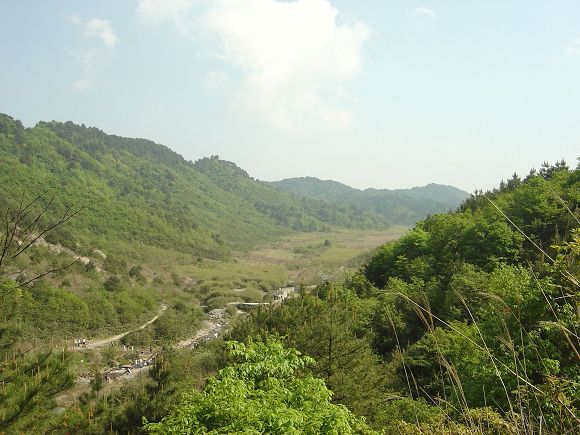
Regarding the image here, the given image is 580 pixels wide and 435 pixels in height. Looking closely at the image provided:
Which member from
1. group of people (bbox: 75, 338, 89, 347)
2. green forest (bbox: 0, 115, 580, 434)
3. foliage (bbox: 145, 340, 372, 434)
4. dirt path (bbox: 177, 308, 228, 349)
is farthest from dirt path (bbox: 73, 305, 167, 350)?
foliage (bbox: 145, 340, 372, 434)

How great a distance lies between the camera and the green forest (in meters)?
4.02

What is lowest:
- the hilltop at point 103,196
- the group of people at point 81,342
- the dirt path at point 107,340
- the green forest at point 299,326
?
the dirt path at point 107,340

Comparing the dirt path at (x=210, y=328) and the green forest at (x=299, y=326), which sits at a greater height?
the green forest at (x=299, y=326)

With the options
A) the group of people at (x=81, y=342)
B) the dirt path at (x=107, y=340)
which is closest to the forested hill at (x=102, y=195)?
the dirt path at (x=107, y=340)

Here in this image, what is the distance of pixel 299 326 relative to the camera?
16.9 metres

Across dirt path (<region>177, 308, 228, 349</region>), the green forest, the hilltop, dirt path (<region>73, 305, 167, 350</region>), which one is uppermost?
the hilltop

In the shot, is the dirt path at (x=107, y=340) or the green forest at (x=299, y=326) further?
the dirt path at (x=107, y=340)

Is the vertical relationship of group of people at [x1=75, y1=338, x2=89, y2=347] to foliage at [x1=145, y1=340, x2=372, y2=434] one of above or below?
below

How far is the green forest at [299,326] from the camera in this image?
4.02 m

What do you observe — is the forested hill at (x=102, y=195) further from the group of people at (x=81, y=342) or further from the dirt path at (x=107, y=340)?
the group of people at (x=81, y=342)

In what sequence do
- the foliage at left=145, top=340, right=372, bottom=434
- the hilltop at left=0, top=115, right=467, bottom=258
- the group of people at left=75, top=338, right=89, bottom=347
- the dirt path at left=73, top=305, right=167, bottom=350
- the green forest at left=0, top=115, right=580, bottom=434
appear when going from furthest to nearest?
the hilltop at left=0, top=115, right=467, bottom=258 < the dirt path at left=73, top=305, right=167, bottom=350 < the group of people at left=75, top=338, right=89, bottom=347 < the foliage at left=145, top=340, right=372, bottom=434 < the green forest at left=0, top=115, right=580, bottom=434

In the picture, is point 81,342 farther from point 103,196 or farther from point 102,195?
point 102,195

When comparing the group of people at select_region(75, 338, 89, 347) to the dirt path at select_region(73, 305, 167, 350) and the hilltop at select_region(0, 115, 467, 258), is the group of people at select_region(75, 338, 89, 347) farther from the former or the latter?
the hilltop at select_region(0, 115, 467, 258)

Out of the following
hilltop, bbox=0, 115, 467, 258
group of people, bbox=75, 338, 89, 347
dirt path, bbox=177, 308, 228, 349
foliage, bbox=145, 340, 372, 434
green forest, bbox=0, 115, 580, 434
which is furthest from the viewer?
hilltop, bbox=0, 115, 467, 258
